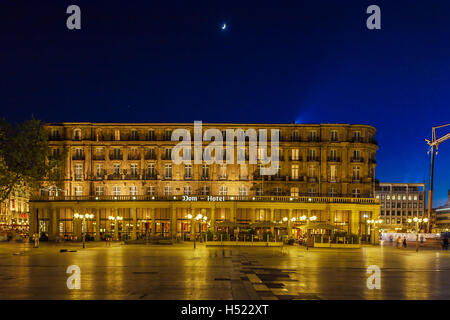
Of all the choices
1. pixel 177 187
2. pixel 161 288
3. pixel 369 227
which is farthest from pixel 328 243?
pixel 161 288

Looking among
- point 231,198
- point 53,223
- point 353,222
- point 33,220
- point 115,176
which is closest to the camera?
point 231,198

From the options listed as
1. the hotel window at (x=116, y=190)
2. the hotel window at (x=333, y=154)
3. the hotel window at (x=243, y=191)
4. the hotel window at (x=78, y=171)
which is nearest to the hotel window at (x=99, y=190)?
the hotel window at (x=116, y=190)

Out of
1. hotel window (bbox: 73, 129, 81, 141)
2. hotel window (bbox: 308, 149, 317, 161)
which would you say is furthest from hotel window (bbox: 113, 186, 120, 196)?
hotel window (bbox: 308, 149, 317, 161)

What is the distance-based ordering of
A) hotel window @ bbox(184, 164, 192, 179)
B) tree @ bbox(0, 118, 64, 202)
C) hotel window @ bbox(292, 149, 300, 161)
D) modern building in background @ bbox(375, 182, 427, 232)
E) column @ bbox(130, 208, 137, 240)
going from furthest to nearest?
modern building in background @ bbox(375, 182, 427, 232) → hotel window @ bbox(292, 149, 300, 161) → hotel window @ bbox(184, 164, 192, 179) → column @ bbox(130, 208, 137, 240) → tree @ bbox(0, 118, 64, 202)

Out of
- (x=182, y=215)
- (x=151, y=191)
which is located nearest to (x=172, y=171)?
(x=151, y=191)

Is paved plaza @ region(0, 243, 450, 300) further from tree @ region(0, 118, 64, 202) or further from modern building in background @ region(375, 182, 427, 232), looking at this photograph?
modern building in background @ region(375, 182, 427, 232)

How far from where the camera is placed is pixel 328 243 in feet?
169

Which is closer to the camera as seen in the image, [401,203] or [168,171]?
[168,171]

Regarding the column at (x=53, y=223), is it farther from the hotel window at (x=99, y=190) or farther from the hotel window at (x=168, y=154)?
the hotel window at (x=168, y=154)

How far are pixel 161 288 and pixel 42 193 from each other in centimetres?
6063

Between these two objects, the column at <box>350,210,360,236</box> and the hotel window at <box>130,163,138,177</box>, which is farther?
the hotel window at <box>130,163,138,177</box>

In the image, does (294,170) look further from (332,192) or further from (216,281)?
(216,281)

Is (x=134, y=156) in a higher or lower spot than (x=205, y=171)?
higher
